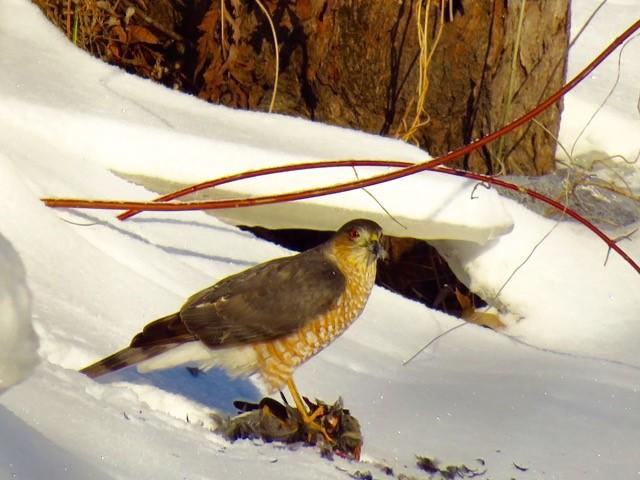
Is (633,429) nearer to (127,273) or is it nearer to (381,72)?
(127,273)

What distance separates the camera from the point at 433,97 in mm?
6688

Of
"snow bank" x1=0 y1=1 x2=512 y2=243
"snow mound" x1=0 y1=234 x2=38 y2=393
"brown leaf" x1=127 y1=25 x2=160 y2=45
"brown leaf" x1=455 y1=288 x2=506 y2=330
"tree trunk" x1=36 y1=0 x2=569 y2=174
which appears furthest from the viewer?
"brown leaf" x1=127 y1=25 x2=160 y2=45

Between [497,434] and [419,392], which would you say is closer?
[497,434]

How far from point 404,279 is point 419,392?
7.51 feet

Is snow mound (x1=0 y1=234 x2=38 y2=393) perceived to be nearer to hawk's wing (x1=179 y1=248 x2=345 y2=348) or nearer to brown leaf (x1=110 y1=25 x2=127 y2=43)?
hawk's wing (x1=179 y1=248 x2=345 y2=348)

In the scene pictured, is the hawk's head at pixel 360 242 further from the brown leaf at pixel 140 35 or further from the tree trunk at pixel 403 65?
the brown leaf at pixel 140 35

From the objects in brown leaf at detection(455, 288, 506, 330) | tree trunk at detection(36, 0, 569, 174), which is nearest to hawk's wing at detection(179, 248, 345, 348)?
brown leaf at detection(455, 288, 506, 330)

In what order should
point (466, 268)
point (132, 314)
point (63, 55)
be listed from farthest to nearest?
point (63, 55) → point (466, 268) → point (132, 314)

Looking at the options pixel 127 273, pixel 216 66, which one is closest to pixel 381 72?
pixel 216 66

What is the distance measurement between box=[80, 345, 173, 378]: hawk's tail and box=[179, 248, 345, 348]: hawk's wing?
0.51 feet

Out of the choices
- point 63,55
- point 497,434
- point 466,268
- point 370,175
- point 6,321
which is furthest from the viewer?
point 63,55

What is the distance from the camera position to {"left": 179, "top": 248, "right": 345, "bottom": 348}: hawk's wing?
386 cm

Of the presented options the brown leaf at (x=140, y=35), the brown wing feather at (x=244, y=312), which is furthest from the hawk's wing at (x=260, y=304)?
the brown leaf at (x=140, y=35)

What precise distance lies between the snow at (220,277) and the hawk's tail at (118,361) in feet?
0.36
